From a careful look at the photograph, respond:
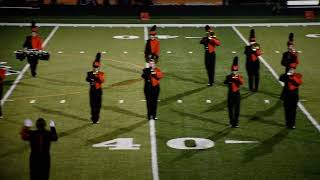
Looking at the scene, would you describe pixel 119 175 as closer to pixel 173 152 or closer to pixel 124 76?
pixel 173 152

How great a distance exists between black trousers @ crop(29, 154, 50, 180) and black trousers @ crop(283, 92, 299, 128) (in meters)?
6.44

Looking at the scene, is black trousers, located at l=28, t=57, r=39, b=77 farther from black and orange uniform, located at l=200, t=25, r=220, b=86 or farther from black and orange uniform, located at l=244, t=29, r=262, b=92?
black and orange uniform, located at l=244, t=29, r=262, b=92

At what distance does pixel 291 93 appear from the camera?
1508 centimetres

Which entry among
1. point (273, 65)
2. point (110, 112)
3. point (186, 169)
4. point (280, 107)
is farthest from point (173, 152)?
point (273, 65)

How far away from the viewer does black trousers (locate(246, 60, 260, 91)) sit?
18.6 metres

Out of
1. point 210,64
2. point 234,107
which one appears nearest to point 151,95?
point 234,107

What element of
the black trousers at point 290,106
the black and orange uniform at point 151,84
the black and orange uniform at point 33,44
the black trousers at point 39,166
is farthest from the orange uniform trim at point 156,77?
the black and orange uniform at point 33,44

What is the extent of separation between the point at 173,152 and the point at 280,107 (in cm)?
464

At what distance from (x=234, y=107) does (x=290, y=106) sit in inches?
52.5

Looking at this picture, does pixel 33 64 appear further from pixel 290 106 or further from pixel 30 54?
pixel 290 106

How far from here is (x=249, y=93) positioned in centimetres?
1872

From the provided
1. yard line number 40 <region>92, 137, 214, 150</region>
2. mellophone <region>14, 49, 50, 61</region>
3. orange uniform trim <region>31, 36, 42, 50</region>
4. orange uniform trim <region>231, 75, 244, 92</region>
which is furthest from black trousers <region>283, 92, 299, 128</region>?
orange uniform trim <region>31, 36, 42, 50</region>

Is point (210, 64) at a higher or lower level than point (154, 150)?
higher

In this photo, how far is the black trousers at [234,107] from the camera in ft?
50.1
